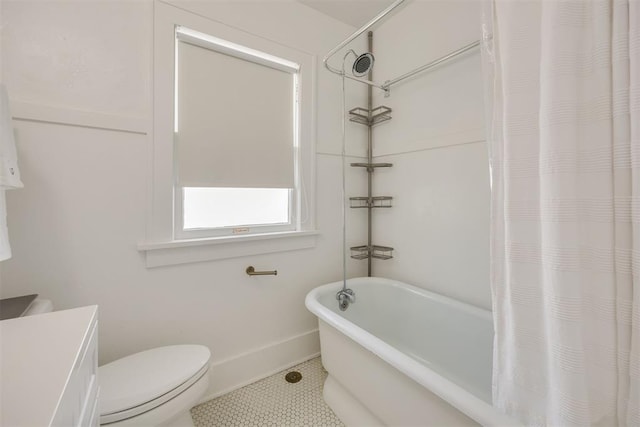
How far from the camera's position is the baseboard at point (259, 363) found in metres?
1.56

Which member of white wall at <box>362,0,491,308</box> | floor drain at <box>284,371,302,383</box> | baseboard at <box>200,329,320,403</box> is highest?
white wall at <box>362,0,491,308</box>

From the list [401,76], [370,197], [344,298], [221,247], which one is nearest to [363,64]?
[401,76]

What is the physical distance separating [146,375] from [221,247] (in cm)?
70

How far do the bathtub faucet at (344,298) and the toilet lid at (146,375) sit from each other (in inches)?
34.5

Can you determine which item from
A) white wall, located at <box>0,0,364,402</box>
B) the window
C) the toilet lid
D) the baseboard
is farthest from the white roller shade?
the baseboard

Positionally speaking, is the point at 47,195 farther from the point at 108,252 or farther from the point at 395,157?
the point at 395,157

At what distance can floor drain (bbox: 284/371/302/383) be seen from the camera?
168cm

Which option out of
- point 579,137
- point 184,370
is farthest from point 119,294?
point 579,137

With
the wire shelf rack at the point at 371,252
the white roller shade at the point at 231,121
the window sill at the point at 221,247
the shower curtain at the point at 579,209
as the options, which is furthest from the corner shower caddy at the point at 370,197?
the shower curtain at the point at 579,209

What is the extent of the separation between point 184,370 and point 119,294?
1.82ft

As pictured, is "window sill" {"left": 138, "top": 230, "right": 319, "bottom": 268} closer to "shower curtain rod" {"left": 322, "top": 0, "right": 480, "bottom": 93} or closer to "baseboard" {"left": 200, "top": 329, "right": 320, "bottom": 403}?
"baseboard" {"left": 200, "top": 329, "right": 320, "bottom": 403}

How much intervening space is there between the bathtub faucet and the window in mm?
583

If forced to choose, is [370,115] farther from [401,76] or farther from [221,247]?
[221,247]

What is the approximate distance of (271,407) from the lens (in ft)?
4.74
